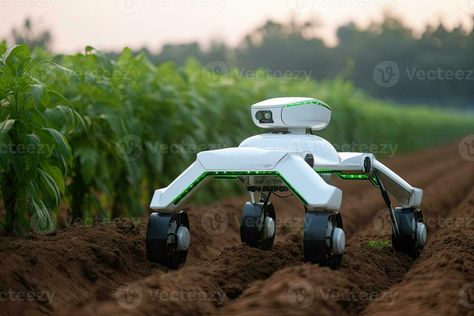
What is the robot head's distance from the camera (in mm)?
5457

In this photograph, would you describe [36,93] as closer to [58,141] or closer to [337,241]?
[58,141]

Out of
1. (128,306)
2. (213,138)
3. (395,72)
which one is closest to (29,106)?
(128,306)

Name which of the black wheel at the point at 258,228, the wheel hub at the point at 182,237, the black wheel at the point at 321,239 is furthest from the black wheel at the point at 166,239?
the black wheel at the point at 321,239

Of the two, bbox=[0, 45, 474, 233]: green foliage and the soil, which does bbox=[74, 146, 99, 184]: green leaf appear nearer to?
bbox=[0, 45, 474, 233]: green foliage

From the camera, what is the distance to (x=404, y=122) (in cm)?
3203

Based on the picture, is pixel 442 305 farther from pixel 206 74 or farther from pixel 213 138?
pixel 206 74

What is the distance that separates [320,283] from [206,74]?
880 centimetres

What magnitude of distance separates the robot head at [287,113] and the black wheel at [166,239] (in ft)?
2.97

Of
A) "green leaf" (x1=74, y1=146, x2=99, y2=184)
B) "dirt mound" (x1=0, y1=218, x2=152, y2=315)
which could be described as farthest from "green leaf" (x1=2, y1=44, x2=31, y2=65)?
"green leaf" (x1=74, y1=146, x2=99, y2=184)

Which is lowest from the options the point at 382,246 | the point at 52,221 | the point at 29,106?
the point at 382,246

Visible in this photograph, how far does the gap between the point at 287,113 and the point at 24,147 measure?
1.94 metres

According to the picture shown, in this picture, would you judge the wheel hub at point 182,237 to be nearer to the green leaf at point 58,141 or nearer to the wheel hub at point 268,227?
the wheel hub at point 268,227

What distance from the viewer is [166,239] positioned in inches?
203

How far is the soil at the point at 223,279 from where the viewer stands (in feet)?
13.3
